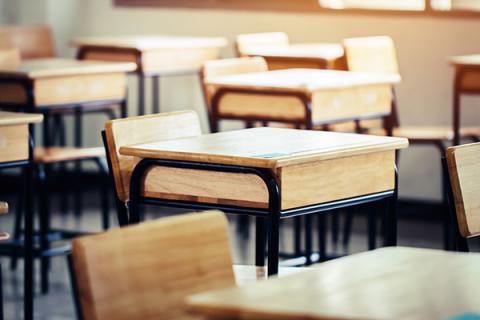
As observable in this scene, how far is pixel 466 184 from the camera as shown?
8.76 feet

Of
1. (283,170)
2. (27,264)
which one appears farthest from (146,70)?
(283,170)

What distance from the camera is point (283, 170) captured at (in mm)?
3039

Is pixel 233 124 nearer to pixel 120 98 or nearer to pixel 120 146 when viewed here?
pixel 120 98

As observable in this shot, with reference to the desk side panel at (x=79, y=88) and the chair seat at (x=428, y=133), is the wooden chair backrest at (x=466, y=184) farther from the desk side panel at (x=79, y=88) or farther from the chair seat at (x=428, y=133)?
the chair seat at (x=428, y=133)

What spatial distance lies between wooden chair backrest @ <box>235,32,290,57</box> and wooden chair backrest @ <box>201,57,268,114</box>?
675 mm

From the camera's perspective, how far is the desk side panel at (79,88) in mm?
5410

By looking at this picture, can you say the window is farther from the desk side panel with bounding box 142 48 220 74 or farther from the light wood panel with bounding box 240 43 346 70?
the light wood panel with bounding box 240 43 346 70

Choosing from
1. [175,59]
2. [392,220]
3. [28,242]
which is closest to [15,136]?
[28,242]

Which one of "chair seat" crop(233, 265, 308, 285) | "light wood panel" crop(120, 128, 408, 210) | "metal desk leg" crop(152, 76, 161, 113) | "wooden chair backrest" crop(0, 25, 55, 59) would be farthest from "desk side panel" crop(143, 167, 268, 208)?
"metal desk leg" crop(152, 76, 161, 113)

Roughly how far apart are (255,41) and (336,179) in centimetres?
329

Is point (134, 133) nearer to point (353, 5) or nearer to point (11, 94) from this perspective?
point (11, 94)

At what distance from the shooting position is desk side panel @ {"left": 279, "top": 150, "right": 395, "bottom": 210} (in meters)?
3.08

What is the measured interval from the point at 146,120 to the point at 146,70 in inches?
135

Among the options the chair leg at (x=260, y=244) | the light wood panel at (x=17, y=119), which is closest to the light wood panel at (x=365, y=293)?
the chair leg at (x=260, y=244)
